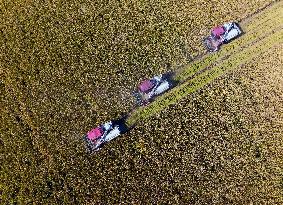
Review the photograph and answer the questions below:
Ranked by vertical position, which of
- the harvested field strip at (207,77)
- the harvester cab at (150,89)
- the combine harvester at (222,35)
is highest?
the harvester cab at (150,89)

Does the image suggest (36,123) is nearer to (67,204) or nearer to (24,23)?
(67,204)

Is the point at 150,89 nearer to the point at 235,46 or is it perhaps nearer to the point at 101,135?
the point at 101,135

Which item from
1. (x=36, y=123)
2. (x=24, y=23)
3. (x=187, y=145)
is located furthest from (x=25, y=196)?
(x=24, y=23)

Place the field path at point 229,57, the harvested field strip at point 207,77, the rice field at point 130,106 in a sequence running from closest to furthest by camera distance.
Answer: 1. the rice field at point 130,106
2. the harvested field strip at point 207,77
3. the field path at point 229,57

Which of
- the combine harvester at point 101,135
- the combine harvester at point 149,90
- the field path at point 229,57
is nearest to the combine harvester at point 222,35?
the combine harvester at point 149,90

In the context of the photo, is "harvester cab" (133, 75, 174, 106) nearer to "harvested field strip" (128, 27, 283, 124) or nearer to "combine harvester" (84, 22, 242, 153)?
"combine harvester" (84, 22, 242, 153)

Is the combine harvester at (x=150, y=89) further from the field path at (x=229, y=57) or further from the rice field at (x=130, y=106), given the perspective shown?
the rice field at (x=130, y=106)

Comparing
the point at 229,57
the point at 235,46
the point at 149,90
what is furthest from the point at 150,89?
the point at 235,46
